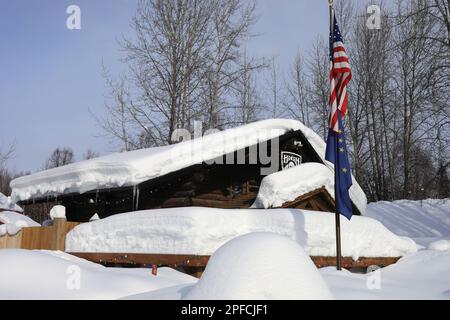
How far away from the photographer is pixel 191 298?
4102mm

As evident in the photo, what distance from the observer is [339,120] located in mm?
9031

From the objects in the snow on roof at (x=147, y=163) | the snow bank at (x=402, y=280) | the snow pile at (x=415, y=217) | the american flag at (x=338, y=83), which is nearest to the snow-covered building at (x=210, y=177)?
the snow on roof at (x=147, y=163)

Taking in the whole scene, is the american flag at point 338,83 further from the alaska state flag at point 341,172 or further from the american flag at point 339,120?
the alaska state flag at point 341,172

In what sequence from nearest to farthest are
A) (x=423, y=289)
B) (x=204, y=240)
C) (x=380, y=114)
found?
(x=423, y=289) → (x=204, y=240) → (x=380, y=114)

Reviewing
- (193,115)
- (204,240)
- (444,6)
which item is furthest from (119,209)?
(444,6)

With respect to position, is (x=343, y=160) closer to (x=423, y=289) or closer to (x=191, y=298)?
(x=423, y=289)

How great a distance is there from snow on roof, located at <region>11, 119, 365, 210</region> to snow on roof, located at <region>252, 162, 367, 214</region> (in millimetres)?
1010

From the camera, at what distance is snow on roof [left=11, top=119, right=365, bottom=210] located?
9.10 meters

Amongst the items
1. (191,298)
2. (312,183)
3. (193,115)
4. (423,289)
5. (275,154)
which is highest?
(193,115)

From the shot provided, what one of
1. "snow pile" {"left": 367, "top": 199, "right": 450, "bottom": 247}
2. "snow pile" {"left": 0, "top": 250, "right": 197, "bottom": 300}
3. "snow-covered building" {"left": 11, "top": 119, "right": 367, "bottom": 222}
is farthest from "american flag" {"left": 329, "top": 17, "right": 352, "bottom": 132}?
"snow pile" {"left": 367, "top": 199, "right": 450, "bottom": 247}

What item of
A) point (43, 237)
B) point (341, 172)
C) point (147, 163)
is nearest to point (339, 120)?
point (341, 172)

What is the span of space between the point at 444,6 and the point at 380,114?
12.4 meters

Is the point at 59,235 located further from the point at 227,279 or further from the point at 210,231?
the point at 227,279

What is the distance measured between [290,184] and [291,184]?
36 millimetres
